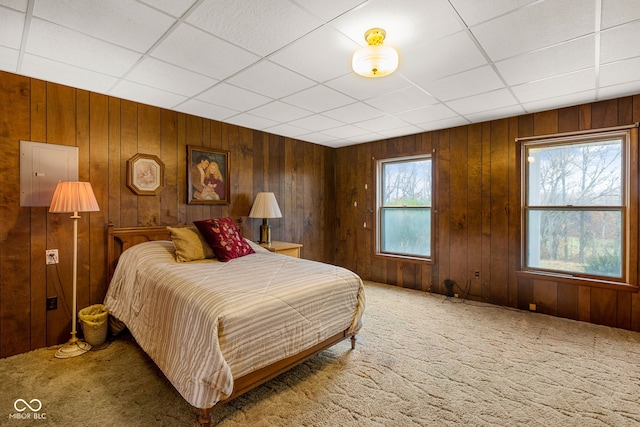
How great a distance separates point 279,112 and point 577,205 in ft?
11.7

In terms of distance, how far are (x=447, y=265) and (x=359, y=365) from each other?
242cm

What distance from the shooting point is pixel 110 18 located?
5.80 ft

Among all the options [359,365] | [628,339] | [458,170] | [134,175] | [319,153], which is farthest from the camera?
[319,153]

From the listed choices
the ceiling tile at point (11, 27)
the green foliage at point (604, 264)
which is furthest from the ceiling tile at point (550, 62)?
the ceiling tile at point (11, 27)

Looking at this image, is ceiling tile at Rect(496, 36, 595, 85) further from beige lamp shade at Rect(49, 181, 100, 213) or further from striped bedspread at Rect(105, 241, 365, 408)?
beige lamp shade at Rect(49, 181, 100, 213)

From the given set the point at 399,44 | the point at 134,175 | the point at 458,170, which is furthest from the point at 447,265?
the point at 134,175

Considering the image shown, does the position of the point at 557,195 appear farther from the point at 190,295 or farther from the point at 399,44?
the point at 190,295

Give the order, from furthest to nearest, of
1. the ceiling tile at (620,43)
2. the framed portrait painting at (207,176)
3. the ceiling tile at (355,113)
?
the framed portrait painting at (207,176)
the ceiling tile at (355,113)
the ceiling tile at (620,43)

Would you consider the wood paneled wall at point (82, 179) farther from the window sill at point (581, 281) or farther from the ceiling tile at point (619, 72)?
Answer: the ceiling tile at point (619, 72)

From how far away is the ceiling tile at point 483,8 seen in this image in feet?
5.40

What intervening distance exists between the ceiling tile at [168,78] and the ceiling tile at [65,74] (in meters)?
0.28

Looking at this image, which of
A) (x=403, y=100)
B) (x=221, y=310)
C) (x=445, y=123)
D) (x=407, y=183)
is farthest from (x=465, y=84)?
(x=221, y=310)

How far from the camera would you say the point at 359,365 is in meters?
2.34

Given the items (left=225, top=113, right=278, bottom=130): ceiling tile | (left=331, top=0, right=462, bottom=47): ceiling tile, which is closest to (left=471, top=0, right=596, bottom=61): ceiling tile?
(left=331, top=0, right=462, bottom=47): ceiling tile
